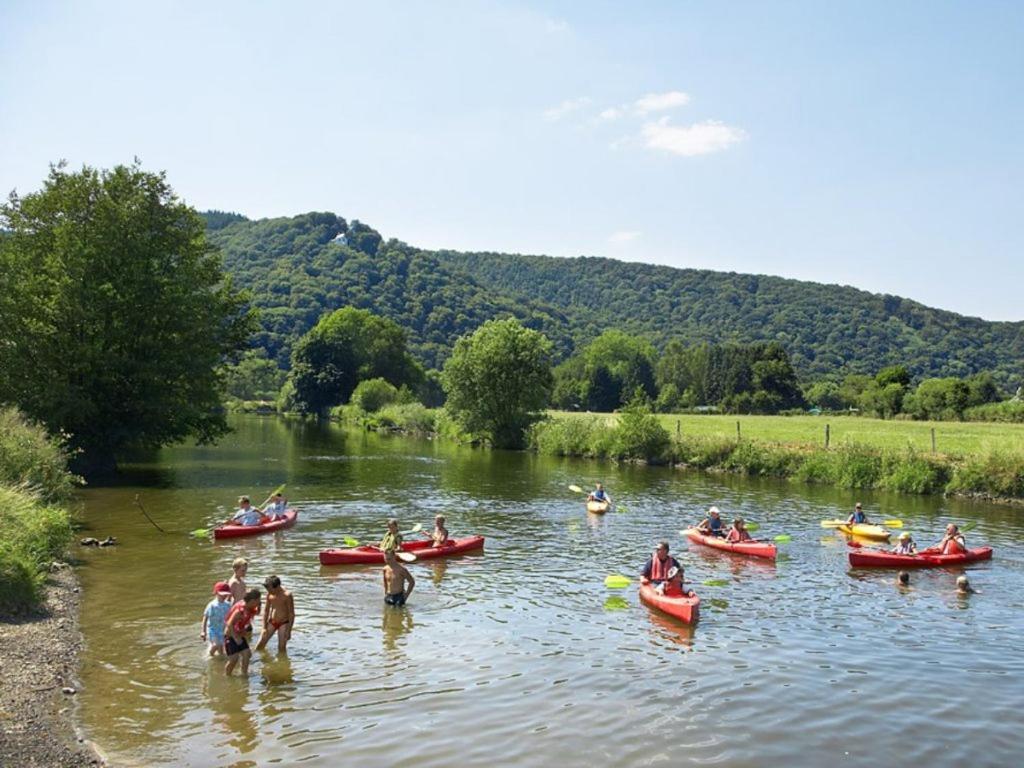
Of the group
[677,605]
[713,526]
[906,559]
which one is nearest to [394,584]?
[677,605]

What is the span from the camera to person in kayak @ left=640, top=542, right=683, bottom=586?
17.7 meters

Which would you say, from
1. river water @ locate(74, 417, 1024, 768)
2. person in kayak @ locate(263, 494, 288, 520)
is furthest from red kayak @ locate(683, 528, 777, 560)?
person in kayak @ locate(263, 494, 288, 520)

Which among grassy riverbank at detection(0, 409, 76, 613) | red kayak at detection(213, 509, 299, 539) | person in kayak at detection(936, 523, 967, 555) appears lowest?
red kayak at detection(213, 509, 299, 539)

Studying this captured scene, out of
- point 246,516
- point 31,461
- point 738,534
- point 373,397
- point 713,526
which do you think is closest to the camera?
point 31,461

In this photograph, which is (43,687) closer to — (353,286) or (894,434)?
(894,434)

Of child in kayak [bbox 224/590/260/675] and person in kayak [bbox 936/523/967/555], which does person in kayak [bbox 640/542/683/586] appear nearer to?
child in kayak [bbox 224/590/260/675]

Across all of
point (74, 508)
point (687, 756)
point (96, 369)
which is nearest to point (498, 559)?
point (687, 756)

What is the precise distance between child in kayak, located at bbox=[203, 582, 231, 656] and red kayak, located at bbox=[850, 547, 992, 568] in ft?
50.1

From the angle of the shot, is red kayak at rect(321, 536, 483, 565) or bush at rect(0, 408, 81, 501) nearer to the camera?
red kayak at rect(321, 536, 483, 565)

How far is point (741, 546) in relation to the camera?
75.1 feet

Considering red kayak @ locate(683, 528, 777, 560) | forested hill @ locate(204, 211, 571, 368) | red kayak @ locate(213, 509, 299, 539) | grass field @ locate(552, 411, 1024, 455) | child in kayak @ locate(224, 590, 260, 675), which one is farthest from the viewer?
forested hill @ locate(204, 211, 571, 368)

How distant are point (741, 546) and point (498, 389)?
131 feet

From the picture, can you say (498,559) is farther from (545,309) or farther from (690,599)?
(545,309)

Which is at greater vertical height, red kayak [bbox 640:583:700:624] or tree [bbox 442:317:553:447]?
tree [bbox 442:317:553:447]
